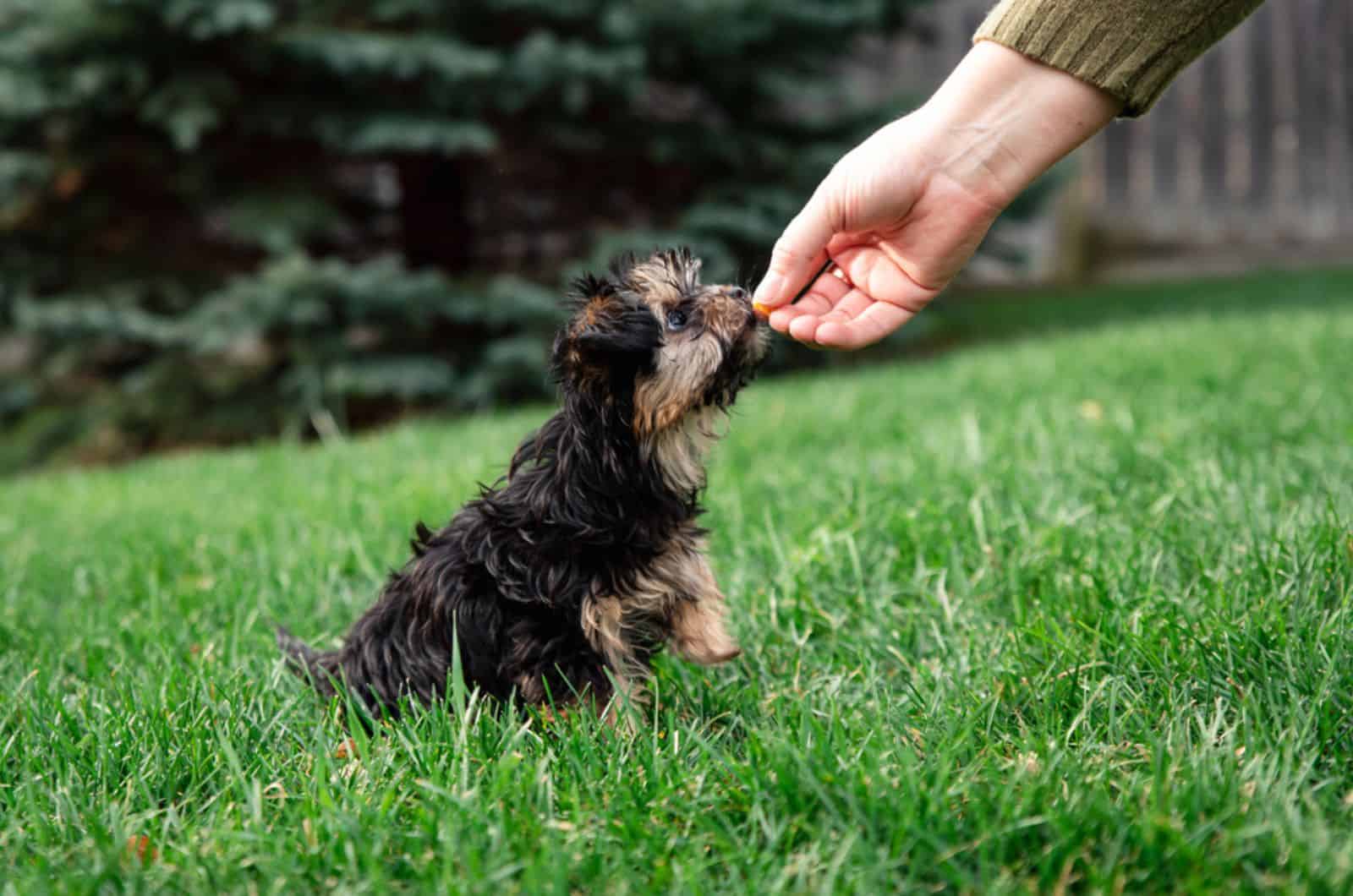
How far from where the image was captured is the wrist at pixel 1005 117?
233cm

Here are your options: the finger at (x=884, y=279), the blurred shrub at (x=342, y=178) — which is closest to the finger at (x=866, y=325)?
the finger at (x=884, y=279)

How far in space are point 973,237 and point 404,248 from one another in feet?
21.1

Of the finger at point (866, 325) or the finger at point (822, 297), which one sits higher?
the finger at point (822, 297)

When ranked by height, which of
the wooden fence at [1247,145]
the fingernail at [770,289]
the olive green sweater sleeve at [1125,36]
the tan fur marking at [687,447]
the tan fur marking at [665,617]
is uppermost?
the wooden fence at [1247,145]

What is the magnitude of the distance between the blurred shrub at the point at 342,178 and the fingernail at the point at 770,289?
4572 mm

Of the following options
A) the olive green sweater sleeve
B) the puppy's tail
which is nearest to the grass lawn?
the puppy's tail

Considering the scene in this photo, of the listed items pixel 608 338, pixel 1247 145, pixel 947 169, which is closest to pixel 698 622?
pixel 608 338

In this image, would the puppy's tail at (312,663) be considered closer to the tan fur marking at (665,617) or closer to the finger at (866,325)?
the tan fur marking at (665,617)

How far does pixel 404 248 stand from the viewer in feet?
27.2

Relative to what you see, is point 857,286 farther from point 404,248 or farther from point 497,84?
point 404,248

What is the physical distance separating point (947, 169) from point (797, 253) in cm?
37

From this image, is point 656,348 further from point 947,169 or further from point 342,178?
point 342,178

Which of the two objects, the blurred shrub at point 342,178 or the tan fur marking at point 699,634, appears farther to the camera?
the blurred shrub at point 342,178

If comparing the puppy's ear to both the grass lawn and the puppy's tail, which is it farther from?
the puppy's tail
